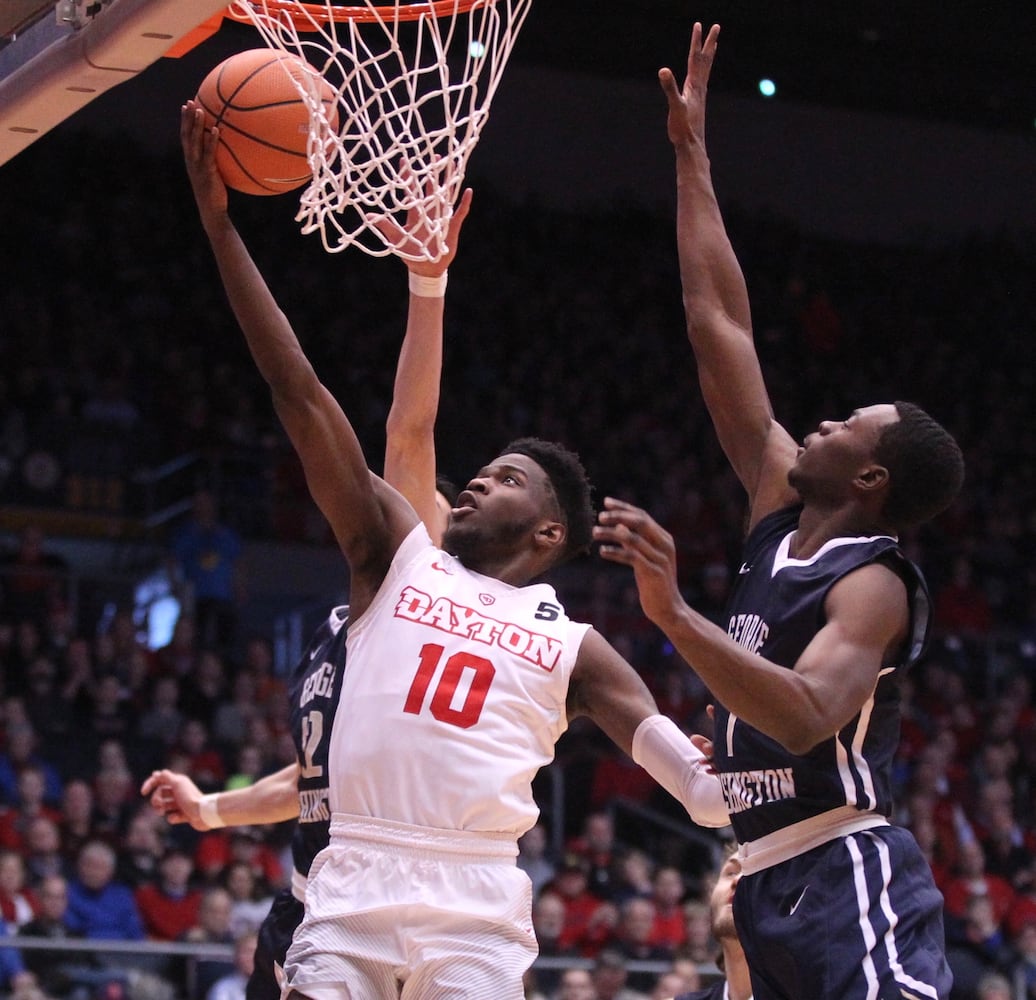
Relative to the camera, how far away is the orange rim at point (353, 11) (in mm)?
4023

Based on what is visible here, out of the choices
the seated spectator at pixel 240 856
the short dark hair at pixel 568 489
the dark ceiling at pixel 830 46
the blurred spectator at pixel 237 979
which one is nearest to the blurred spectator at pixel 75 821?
the seated spectator at pixel 240 856

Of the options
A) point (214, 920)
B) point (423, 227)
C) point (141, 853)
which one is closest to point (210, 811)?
point (423, 227)

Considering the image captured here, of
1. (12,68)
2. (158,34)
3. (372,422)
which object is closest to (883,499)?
(158,34)

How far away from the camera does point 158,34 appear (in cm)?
318

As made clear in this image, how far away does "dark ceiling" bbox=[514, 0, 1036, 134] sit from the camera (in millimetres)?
13625

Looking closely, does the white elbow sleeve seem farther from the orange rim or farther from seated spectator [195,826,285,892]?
seated spectator [195,826,285,892]

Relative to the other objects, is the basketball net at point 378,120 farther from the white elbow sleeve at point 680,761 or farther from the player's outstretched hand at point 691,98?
the white elbow sleeve at point 680,761

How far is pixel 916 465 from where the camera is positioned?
10.5 ft

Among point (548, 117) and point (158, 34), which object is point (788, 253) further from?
point (158, 34)

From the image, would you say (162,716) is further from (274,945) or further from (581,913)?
(274,945)

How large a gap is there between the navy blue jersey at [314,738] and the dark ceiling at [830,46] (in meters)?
9.91

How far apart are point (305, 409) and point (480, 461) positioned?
362 inches

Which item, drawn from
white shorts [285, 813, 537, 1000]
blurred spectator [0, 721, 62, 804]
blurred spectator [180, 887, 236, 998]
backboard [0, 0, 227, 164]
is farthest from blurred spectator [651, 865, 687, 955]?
backboard [0, 0, 227, 164]

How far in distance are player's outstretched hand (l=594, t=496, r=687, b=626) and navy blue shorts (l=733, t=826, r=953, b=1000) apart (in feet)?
2.26
